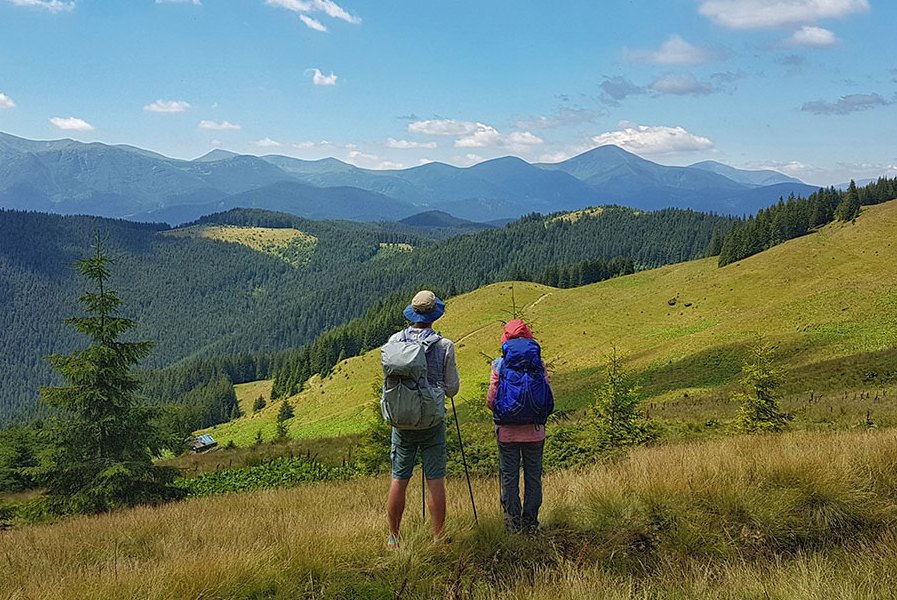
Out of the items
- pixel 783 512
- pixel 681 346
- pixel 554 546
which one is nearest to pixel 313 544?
pixel 554 546

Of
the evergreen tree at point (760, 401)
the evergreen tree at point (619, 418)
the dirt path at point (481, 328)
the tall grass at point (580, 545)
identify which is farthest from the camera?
the dirt path at point (481, 328)

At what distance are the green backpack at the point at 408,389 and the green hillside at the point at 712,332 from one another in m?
11.4

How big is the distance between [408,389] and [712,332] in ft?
148

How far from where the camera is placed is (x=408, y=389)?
4.63 meters

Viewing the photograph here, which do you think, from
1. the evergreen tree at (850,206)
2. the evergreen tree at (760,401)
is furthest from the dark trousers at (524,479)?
the evergreen tree at (850,206)

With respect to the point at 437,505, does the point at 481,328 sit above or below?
below

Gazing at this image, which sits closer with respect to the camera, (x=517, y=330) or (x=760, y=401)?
(x=517, y=330)

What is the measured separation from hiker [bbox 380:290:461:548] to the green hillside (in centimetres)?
1118

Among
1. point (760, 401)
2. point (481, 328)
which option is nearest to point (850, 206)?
point (481, 328)

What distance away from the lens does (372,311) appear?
136375 millimetres

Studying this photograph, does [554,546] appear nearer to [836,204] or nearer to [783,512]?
[783,512]

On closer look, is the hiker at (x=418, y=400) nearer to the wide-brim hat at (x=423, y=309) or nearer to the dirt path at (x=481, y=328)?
the wide-brim hat at (x=423, y=309)

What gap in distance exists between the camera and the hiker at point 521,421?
16.5 feet

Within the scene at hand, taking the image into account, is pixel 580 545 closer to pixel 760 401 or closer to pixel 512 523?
pixel 512 523
